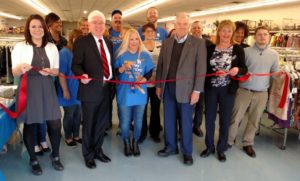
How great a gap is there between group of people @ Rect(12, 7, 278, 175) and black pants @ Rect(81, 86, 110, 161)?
0.4 inches

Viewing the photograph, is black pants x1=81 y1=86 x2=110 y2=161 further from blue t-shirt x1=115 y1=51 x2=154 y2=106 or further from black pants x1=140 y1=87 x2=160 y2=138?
black pants x1=140 y1=87 x2=160 y2=138

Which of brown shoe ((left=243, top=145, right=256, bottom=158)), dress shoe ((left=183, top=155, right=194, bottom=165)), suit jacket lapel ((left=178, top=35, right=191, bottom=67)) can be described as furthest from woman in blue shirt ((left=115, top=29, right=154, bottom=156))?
brown shoe ((left=243, top=145, right=256, bottom=158))

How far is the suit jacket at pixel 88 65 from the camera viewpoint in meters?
2.61

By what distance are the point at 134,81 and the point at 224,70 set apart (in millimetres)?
967

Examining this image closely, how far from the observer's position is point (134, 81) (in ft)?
9.70

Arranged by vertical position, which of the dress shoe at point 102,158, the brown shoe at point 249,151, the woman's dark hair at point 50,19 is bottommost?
the dress shoe at point 102,158

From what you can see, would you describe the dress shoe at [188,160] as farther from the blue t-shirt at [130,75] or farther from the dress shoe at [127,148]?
the blue t-shirt at [130,75]

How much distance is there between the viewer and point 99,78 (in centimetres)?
268

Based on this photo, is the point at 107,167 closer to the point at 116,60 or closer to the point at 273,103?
the point at 116,60

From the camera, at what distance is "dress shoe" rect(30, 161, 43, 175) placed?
269 cm

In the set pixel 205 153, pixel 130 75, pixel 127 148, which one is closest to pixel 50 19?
pixel 130 75

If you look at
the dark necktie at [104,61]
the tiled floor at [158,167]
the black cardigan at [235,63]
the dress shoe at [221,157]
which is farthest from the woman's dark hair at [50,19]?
the dress shoe at [221,157]

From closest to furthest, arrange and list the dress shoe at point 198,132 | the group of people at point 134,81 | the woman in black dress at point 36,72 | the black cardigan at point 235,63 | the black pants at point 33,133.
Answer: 1. the woman in black dress at point 36,72
2. the group of people at point 134,81
3. the black pants at point 33,133
4. the black cardigan at point 235,63
5. the dress shoe at point 198,132

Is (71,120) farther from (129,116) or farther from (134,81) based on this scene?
(134,81)
